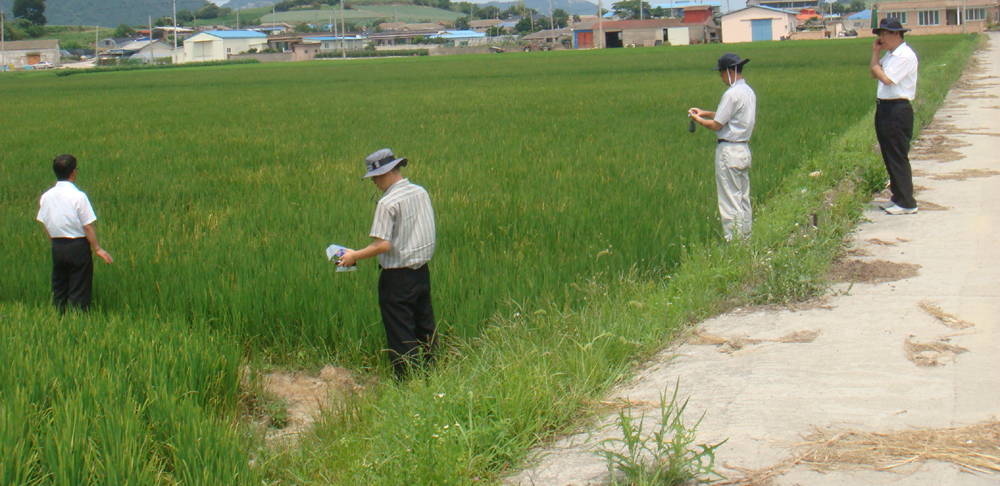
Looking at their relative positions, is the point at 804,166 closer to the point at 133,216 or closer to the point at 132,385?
the point at 133,216

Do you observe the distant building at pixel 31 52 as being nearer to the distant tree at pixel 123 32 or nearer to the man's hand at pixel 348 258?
the distant tree at pixel 123 32

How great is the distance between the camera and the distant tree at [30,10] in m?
151

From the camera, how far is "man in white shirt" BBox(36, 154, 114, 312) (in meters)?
5.67

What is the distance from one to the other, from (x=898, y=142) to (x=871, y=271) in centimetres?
232

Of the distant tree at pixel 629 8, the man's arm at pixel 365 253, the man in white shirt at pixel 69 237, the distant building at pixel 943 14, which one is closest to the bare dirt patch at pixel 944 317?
the man's arm at pixel 365 253

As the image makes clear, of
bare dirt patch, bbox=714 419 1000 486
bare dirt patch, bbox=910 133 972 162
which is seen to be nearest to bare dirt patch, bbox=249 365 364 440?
bare dirt patch, bbox=714 419 1000 486

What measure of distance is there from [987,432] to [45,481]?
11.6 feet

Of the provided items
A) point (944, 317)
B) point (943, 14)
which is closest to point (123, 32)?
point (943, 14)

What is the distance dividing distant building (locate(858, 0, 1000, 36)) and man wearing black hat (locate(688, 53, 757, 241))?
82.2 m

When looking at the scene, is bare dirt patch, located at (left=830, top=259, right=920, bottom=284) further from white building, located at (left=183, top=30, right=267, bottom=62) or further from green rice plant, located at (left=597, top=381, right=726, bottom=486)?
white building, located at (left=183, top=30, right=267, bottom=62)

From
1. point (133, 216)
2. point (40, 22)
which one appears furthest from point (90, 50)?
point (133, 216)

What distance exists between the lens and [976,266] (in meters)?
6.08

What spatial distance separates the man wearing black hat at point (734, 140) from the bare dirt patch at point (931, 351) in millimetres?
2309

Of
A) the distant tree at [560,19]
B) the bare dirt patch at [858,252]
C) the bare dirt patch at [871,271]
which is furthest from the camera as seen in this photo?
the distant tree at [560,19]
